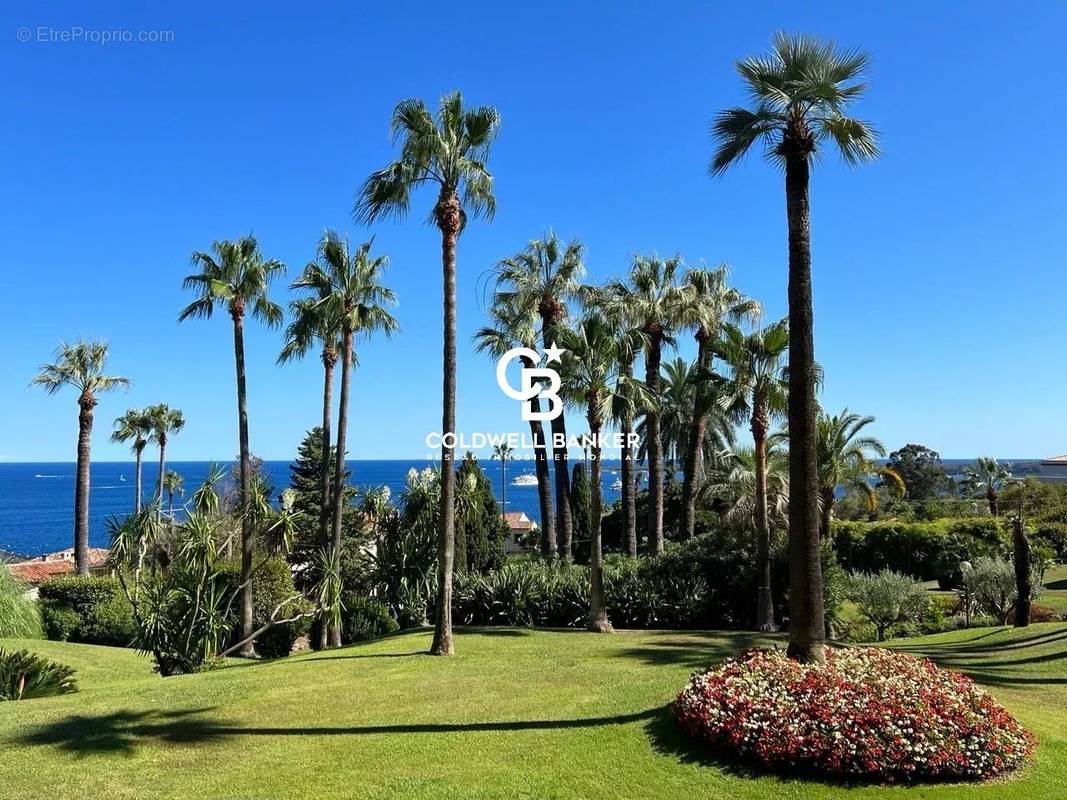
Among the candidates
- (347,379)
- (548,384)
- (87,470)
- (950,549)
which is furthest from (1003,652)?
(87,470)

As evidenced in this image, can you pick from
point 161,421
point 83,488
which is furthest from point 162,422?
point 83,488

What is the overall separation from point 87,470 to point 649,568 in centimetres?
2448

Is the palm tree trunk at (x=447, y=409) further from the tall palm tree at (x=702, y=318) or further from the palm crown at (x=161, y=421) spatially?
the palm crown at (x=161, y=421)

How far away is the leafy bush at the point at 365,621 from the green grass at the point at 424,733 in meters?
7.13

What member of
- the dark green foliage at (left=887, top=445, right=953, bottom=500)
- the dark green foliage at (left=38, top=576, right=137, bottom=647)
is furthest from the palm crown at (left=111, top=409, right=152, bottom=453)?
the dark green foliage at (left=887, top=445, right=953, bottom=500)

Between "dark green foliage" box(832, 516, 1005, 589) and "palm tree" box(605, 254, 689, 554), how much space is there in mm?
13365

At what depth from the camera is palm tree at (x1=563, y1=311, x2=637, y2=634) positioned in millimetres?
16906

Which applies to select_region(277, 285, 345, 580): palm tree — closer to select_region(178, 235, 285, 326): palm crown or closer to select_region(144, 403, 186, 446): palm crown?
select_region(178, 235, 285, 326): palm crown

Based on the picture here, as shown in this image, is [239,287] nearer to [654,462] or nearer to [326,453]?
[326,453]

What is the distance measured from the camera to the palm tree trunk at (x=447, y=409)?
14.2 metres

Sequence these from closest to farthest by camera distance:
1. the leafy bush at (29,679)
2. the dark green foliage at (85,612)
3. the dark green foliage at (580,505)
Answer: the leafy bush at (29,679) < the dark green foliage at (85,612) < the dark green foliage at (580,505)

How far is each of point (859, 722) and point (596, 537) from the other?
389 inches

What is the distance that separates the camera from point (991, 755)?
7.28m

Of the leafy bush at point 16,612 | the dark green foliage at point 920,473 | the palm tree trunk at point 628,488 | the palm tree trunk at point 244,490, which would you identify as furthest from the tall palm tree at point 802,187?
the dark green foliage at point 920,473
